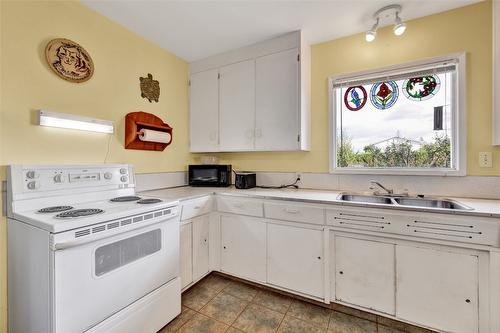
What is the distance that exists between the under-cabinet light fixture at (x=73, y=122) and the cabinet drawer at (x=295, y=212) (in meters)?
1.52

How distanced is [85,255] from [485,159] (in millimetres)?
2844

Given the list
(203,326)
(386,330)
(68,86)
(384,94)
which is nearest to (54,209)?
(68,86)

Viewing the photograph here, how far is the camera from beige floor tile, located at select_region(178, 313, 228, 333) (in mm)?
1623

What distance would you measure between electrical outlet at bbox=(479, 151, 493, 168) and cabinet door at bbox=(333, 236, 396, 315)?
1.04 metres

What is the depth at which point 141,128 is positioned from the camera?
2.16 m

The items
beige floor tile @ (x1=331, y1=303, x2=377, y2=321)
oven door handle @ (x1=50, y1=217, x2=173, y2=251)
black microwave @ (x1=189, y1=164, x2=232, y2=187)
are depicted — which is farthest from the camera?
black microwave @ (x1=189, y1=164, x2=232, y2=187)

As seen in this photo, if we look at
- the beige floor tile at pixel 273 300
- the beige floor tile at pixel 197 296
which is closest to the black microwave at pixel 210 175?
the beige floor tile at pixel 197 296

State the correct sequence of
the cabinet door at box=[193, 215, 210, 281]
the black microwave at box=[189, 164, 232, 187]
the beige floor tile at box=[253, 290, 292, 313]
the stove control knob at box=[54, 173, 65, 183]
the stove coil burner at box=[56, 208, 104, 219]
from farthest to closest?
the black microwave at box=[189, 164, 232, 187] < the cabinet door at box=[193, 215, 210, 281] < the beige floor tile at box=[253, 290, 292, 313] < the stove control knob at box=[54, 173, 65, 183] < the stove coil burner at box=[56, 208, 104, 219]

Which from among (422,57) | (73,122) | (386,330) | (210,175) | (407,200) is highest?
(422,57)

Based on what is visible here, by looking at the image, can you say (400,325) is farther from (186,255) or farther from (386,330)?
(186,255)

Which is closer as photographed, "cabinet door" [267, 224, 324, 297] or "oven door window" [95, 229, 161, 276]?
"oven door window" [95, 229, 161, 276]

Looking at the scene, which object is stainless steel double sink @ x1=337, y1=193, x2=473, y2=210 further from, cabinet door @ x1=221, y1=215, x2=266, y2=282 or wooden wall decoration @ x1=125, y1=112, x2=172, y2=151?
wooden wall decoration @ x1=125, y1=112, x2=172, y2=151

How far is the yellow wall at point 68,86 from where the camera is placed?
143 cm

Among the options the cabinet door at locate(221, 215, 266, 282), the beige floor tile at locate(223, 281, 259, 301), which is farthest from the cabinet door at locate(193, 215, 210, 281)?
the beige floor tile at locate(223, 281, 259, 301)
